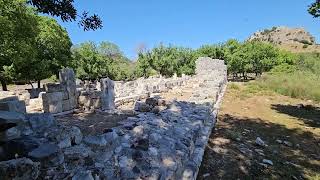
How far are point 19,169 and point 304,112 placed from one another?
51.6 feet

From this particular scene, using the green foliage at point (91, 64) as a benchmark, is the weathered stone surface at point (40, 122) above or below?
below

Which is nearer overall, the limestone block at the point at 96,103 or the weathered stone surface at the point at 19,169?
the weathered stone surface at the point at 19,169

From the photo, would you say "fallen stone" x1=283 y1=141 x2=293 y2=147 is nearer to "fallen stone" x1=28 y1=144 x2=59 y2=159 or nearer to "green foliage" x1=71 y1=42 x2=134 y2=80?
"fallen stone" x1=28 y1=144 x2=59 y2=159

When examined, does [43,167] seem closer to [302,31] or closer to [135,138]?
[135,138]

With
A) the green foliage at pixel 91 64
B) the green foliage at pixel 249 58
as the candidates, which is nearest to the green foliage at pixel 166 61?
the green foliage at pixel 91 64

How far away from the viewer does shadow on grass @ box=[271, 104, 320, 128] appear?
45.1 feet

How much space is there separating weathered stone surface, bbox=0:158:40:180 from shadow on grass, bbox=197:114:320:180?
458cm

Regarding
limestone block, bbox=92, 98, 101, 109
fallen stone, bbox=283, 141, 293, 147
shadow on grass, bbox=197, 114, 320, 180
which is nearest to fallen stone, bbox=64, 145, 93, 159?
shadow on grass, bbox=197, 114, 320, 180

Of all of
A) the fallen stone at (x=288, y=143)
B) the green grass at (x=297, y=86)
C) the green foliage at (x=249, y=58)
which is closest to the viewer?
the fallen stone at (x=288, y=143)

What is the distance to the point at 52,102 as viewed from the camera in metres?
12.7

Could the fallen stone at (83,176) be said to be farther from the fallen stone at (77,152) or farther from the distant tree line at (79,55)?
the distant tree line at (79,55)

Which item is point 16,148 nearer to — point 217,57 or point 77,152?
point 77,152

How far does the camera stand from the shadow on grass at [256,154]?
23.9 ft

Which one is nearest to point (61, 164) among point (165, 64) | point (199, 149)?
point (199, 149)
